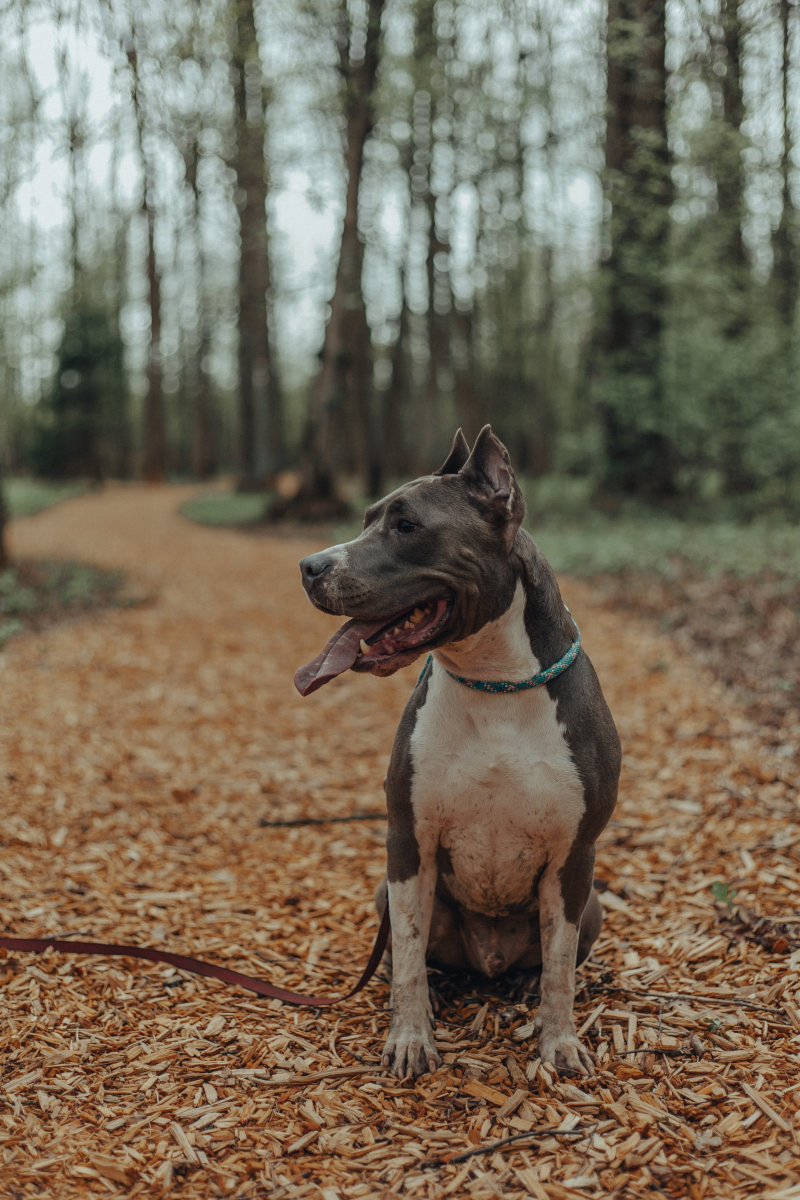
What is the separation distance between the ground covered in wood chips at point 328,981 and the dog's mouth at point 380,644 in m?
1.19

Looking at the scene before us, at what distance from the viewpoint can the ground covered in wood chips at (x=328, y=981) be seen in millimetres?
2311

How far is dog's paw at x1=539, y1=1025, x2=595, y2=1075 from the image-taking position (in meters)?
2.68

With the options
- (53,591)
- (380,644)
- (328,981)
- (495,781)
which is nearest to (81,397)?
(53,591)

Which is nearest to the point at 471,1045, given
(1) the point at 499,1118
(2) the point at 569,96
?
(1) the point at 499,1118

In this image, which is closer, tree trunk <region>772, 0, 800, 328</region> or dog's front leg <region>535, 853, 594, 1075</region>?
dog's front leg <region>535, 853, 594, 1075</region>

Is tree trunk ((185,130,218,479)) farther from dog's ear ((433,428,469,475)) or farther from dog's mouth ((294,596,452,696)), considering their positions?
dog's mouth ((294,596,452,696))

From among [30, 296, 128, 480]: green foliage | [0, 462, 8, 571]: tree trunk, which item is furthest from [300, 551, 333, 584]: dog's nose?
[30, 296, 128, 480]: green foliage

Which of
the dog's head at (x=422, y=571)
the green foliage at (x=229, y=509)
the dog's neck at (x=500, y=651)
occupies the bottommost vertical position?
the dog's neck at (x=500, y=651)

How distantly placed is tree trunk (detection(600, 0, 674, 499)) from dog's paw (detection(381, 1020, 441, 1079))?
11.8m

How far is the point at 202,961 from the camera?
10.9ft

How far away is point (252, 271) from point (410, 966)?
18646mm

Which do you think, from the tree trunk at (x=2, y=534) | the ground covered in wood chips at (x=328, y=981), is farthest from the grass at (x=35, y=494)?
the ground covered in wood chips at (x=328, y=981)

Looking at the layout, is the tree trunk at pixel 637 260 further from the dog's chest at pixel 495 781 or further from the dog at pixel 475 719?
the dog's chest at pixel 495 781

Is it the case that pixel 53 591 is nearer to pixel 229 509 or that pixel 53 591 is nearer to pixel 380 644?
pixel 380 644
